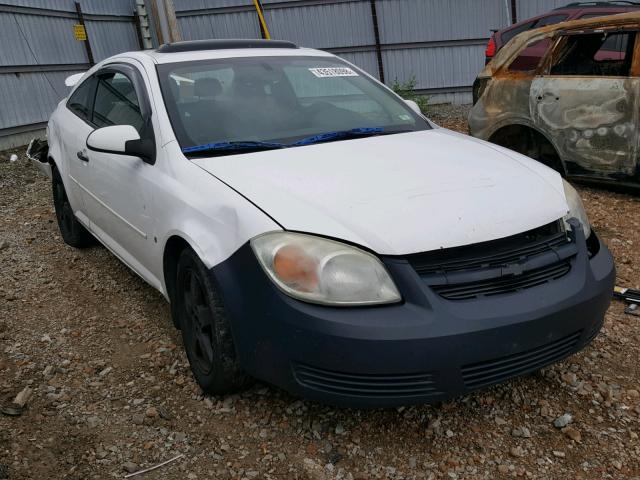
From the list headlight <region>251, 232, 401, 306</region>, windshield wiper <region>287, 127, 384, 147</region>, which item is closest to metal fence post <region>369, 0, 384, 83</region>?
windshield wiper <region>287, 127, 384, 147</region>

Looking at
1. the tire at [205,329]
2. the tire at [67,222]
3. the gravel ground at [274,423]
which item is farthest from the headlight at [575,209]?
the tire at [67,222]

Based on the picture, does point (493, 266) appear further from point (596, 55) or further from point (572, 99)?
point (596, 55)

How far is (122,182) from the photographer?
3.14 metres

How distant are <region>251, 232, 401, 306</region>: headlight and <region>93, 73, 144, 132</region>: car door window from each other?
4.65 ft

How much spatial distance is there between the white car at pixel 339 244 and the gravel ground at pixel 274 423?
242 mm

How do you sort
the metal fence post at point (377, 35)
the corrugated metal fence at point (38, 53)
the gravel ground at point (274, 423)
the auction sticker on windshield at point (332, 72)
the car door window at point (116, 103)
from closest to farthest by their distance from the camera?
the gravel ground at point (274, 423), the car door window at point (116, 103), the auction sticker on windshield at point (332, 72), the corrugated metal fence at point (38, 53), the metal fence post at point (377, 35)

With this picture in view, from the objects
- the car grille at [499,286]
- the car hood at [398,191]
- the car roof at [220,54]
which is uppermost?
the car roof at [220,54]

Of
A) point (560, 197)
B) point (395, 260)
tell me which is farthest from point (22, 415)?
point (560, 197)

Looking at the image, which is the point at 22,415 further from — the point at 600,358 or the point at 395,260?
the point at 600,358

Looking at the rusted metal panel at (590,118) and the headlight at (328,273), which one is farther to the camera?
the rusted metal panel at (590,118)

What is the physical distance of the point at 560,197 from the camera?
2426 mm

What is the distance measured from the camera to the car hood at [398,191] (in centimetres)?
208

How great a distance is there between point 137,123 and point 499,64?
3875mm

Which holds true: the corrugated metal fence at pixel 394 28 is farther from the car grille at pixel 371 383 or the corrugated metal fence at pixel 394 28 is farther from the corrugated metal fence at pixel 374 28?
the car grille at pixel 371 383
